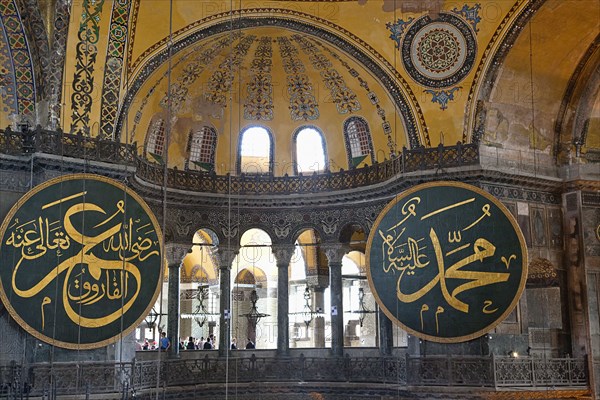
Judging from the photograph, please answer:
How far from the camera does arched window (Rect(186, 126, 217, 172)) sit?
14703mm

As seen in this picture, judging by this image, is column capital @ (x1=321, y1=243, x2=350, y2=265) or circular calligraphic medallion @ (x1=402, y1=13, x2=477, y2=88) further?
column capital @ (x1=321, y1=243, x2=350, y2=265)

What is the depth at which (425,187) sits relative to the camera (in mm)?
12492

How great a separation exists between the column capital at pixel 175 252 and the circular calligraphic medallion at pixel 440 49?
5.29 meters

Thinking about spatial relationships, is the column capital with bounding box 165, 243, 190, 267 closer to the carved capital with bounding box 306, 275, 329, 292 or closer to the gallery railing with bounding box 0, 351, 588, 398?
the gallery railing with bounding box 0, 351, 588, 398

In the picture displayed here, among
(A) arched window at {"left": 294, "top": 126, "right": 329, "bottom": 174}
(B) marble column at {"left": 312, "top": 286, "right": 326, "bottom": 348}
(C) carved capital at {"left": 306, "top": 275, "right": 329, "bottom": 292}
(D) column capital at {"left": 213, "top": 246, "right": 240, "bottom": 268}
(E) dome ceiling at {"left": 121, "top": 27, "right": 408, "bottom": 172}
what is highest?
(E) dome ceiling at {"left": 121, "top": 27, "right": 408, "bottom": 172}

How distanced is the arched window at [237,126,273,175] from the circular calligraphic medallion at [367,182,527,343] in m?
3.22

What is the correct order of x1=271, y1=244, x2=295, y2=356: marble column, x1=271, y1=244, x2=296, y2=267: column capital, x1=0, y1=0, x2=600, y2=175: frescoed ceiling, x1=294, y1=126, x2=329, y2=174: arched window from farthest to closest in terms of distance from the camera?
x1=294, y1=126, x2=329, y2=174: arched window < x1=271, y1=244, x2=296, y2=267: column capital < x1=271, y1=244, x2=295, y2=356: marble column < x1=0, y1=0, x2=600, y2=175: frescoed ceiling

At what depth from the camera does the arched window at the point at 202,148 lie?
14.7 metres

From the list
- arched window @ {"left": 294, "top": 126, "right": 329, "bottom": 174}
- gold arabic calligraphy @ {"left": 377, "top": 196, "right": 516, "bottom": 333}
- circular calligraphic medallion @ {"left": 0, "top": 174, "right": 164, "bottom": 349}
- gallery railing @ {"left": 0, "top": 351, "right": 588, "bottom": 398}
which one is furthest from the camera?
arched window @ {"left": 294, "top": 126, "right": 329, "bottom": 174}

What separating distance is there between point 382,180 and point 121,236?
4.86m

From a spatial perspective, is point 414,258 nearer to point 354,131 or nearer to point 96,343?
point 354,131

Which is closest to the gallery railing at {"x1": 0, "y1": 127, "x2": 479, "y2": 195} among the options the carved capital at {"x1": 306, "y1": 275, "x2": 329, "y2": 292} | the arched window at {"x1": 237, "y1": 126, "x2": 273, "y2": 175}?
the arched window at {"x1": 237, "y1": 126, "x2": 273, "y2": 175}

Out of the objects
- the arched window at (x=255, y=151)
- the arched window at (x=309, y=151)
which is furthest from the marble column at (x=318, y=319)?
the arched window at (x=255, y=151)

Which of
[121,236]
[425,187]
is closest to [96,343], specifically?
[121,236]
